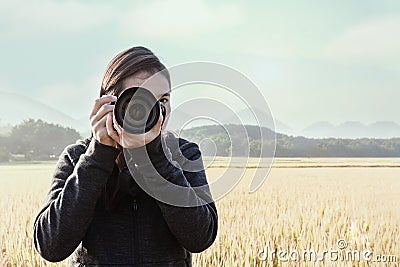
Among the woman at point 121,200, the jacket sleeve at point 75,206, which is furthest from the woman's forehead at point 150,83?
the jacket sleeve at point 75,206

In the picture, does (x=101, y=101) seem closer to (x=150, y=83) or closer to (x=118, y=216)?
(x=150, y=83)

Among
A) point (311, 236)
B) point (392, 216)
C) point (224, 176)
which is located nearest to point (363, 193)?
point (392, 216)

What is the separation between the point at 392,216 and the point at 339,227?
811mm

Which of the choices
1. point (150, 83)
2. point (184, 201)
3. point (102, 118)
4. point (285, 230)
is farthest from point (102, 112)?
point (285, 230)

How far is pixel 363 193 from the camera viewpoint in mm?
5375

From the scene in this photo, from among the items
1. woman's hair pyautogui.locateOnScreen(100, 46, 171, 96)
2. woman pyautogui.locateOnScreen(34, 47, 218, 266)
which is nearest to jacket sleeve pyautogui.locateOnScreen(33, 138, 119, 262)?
woman pyautogui.locateOnScreen(34, 47, 218, 266)

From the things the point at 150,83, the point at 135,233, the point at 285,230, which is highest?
the point at 150,83

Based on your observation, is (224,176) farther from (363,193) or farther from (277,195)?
(363,193)

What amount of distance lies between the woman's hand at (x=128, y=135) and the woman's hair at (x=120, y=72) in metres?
0.09

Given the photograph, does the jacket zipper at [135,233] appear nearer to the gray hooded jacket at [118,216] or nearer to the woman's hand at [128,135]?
the gray hooded jacket at [118,216]

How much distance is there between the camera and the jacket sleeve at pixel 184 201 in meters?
1.04

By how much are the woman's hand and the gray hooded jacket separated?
1 cm

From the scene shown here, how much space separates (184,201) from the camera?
1062 mm

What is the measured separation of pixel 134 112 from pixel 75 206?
217 millimetres
